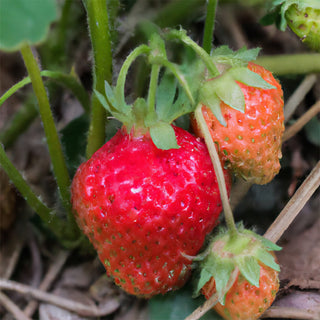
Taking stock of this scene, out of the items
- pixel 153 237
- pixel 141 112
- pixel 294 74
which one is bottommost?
pixel 153 237

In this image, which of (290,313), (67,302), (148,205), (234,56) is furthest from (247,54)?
(67,302)

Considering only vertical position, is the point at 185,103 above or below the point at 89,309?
above

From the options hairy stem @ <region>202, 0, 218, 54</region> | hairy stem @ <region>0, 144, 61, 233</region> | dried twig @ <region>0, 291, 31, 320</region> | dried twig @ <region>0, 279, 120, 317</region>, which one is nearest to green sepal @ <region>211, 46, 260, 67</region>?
hairy stem @ <region>202, 0, 218, 54</region>

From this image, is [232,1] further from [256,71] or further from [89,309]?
[89,309]

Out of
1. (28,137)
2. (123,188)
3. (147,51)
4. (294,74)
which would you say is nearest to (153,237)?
(123,188)

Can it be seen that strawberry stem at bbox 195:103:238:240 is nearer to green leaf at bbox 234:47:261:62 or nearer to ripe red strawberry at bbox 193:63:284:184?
ripe red strawberry at bbox 193:63:284:184

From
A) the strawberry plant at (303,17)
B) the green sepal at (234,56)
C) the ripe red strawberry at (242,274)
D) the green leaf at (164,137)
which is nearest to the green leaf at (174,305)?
the ripe red strawberry at (242,274)

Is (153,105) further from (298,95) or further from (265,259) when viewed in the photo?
(298,95)
